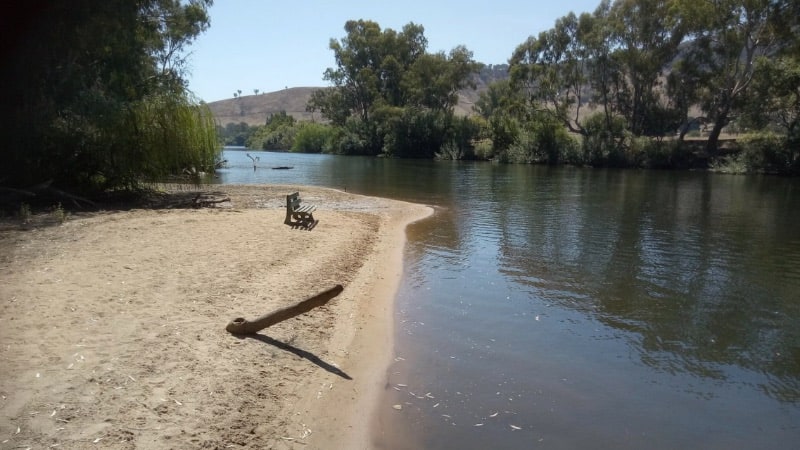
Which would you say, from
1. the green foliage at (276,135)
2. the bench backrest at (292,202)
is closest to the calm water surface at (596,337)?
the bench backrest at (292,202)

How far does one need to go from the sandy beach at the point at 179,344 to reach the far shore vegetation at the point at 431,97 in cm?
710

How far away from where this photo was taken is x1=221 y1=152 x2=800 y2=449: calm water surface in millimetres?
6676

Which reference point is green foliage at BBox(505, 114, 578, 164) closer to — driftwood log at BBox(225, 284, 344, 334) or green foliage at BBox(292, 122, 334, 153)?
green foliage at BBox(292, 122, 334, 153)

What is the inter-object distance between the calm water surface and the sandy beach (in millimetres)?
860

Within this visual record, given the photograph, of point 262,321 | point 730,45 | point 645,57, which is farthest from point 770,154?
point 262,321

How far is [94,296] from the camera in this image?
8.27 meters

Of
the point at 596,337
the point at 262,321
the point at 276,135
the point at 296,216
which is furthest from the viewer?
the point at 276,135

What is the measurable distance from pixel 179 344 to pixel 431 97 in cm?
8722

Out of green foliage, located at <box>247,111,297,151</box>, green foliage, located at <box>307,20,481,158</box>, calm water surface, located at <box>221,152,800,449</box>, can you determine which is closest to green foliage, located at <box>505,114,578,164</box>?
green foliage, located at <box>307,20,481,158</box>

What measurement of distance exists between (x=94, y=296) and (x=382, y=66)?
299 feet

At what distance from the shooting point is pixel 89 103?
19.0 metres

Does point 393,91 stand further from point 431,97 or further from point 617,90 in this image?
point 617,90

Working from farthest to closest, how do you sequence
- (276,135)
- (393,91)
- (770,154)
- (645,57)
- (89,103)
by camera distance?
(276,135) → (393,91) → (645,57) → (770,154) → (89,103)

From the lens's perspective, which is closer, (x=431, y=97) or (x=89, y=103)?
(x=89, y=103)
